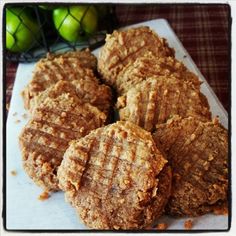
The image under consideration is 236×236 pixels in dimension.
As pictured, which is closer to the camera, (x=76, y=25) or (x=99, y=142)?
(x=99, y=142)

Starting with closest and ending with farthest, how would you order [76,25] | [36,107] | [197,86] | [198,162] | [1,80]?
[1,80], [198,162], [36,107], [197,86], [76,25]

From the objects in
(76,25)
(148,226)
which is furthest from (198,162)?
(76,25)

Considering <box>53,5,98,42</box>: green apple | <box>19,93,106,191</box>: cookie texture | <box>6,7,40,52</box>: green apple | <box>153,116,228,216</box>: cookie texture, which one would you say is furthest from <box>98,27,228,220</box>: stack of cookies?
<box>6,7,40,52</box>: green apple

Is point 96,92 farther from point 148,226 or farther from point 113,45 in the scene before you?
point 148,226

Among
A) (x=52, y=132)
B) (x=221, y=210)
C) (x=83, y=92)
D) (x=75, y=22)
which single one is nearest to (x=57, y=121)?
(x=52, y=132)

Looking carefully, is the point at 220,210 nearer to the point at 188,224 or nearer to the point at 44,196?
the point at 188,224

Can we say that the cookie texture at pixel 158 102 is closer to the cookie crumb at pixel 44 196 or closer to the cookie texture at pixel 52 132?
the cookie texture at pixel 52 132
